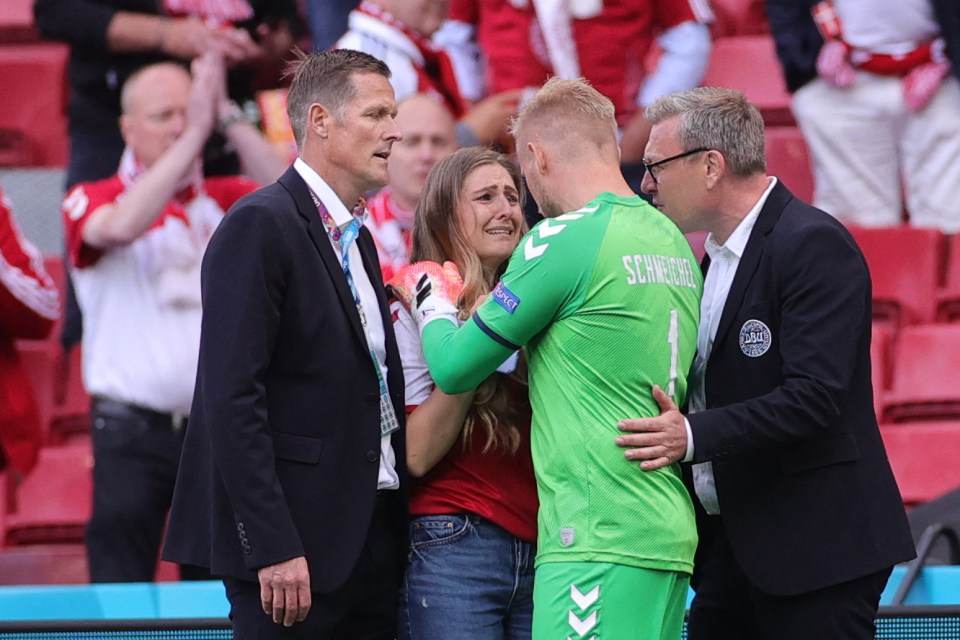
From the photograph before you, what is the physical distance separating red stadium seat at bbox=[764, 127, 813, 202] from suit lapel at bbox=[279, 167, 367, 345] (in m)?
3.67

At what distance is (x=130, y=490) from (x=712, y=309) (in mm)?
2067

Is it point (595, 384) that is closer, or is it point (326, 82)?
point (595, 384)

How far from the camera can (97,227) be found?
467 cm

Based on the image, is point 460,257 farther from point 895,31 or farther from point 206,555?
point 895,31

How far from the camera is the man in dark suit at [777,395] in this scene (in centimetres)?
306

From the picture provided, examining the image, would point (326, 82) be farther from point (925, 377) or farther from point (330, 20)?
point (925, 377)

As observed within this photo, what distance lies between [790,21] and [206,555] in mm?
3485

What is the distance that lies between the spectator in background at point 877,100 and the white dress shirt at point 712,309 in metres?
2.53

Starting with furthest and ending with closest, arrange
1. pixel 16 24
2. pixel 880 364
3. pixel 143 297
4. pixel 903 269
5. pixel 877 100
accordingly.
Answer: pixel 16 24 < pixel 903 269 < pixel 877 100 < pixel 880 364 < pixel 143 297

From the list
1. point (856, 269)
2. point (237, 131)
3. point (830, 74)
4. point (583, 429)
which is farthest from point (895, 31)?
point (583, 429)

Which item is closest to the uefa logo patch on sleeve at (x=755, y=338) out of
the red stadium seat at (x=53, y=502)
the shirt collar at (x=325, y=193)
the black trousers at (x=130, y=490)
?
the shirt collar at (x=325, y=193)

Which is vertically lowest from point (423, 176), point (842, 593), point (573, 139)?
point (842, 593)

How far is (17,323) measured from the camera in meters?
4.55

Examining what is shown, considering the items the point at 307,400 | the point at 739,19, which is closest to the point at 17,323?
the point at 307,400
